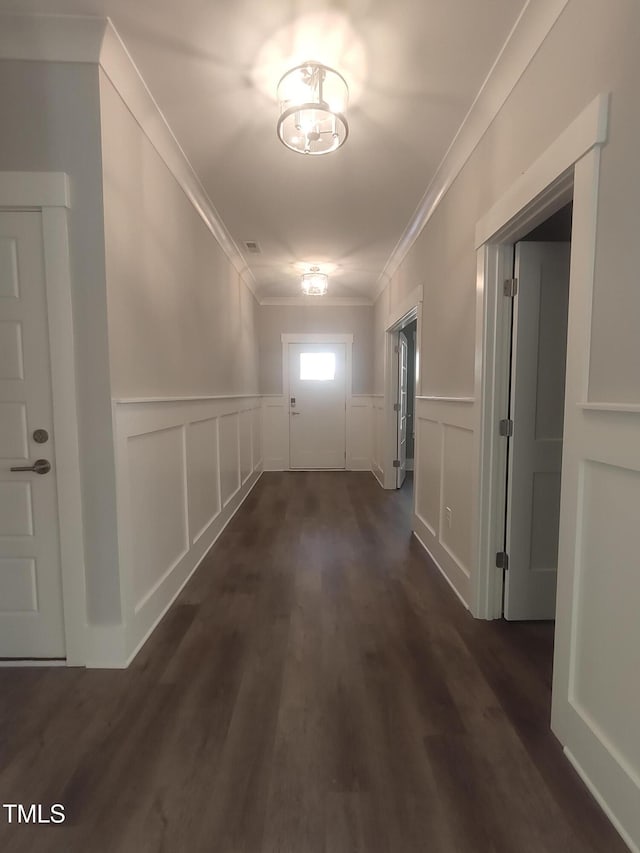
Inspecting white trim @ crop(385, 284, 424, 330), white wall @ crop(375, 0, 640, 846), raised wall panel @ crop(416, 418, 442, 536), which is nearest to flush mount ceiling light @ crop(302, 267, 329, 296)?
white trim @ crop(385, 284, 424, 330)

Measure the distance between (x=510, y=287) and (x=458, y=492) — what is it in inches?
45.4

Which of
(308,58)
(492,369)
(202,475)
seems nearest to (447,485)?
(492,369)

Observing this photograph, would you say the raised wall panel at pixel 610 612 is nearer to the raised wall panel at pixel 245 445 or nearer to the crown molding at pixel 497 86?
the crown molding at pixel 497 86

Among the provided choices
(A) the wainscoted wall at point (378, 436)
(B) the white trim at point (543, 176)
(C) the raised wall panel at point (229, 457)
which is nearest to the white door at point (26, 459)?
(C) the raised wall panel at point (229, 457)

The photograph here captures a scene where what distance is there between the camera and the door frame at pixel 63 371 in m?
1.55

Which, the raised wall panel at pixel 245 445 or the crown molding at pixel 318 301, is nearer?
the raised wall panel at pixel 245 445

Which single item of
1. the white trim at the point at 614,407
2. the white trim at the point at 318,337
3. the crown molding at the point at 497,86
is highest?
the crown molding at the point at 497,86

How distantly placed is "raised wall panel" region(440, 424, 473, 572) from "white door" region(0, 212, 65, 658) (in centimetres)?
200

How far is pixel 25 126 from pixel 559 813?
2.92 m

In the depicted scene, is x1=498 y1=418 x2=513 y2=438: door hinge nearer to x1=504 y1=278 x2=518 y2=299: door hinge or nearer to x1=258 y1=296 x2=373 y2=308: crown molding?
x1=504 y1=278 x2=518 y2=299: door hinge

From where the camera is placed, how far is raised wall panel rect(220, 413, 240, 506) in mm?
3449

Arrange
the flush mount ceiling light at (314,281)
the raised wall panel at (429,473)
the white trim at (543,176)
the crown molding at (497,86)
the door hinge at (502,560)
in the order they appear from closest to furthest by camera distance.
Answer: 1. the white trim at (543,176)
2. the crown molding at (497,86)
3. the door hinge at (502,560)
4. the raised wall panel at (429,473)
5. the flush mount ceiling light at (314,281)

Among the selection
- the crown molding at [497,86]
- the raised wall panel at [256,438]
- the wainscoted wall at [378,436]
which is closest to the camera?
the crown molding at [497,86]

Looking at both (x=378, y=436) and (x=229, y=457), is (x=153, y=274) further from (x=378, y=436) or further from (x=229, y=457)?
(x=378, y=436)
